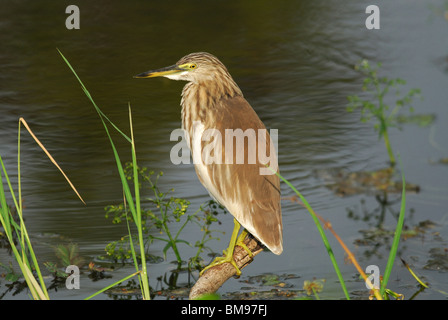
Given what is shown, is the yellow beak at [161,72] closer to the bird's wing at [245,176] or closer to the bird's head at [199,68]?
the bird's head at [199,68]

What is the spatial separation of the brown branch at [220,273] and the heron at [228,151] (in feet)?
0.12

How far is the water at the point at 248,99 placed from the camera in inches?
178

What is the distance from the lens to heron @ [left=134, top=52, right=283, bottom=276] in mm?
3152

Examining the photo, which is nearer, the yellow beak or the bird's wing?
the bird's wing

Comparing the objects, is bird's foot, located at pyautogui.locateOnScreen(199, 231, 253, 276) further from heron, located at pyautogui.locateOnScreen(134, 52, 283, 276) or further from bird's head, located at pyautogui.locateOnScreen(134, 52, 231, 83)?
bird's head, located at pyautogui.locateOnScreen(134, 52, 231, 83)

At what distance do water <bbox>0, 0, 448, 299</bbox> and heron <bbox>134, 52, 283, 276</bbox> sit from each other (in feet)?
2.73

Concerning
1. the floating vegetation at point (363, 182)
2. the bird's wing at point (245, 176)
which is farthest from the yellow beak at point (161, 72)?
the floating vegetation at point (363, 182)

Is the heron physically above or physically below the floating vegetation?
above

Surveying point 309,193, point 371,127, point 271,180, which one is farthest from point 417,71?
point 271,180

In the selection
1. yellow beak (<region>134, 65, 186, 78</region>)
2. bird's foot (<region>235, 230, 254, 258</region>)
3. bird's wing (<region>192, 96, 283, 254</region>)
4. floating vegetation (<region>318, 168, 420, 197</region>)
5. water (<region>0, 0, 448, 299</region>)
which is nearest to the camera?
bird's wing (<region>192, 96, 283, 254</region>)

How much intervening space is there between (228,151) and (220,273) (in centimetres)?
50

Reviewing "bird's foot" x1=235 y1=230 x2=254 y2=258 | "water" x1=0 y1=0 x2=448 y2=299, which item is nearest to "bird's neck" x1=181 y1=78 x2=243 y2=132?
"bird's foot" x1=235 y1=230 x2=254 y2=258

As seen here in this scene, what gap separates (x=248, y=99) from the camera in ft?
22.9

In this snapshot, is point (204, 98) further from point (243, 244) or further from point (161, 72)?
point (243, 244)
